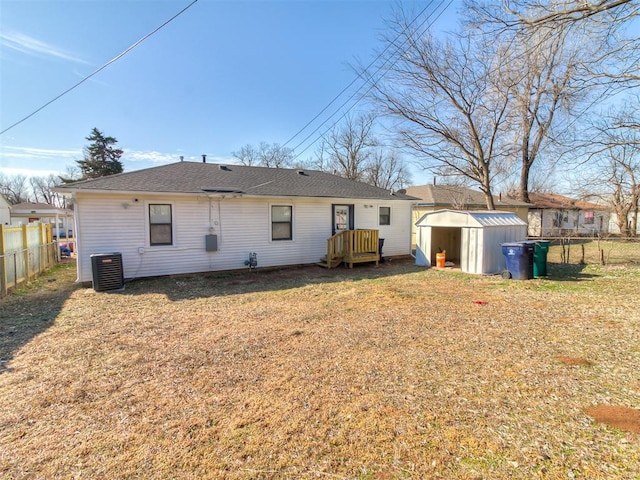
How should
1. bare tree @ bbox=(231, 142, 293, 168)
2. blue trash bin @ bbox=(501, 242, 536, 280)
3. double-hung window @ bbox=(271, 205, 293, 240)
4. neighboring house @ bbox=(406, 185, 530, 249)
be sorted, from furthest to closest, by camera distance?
1. bare tree @ bbox=(231, 142, 293, 168)
2. neighboring house @ bbox=(406, 185, 530, 249)
3. double-hung window @ bbox=(271, 205, 293, 240)
4. blue trash bin @ bbox=(501, 242, 536, 280)

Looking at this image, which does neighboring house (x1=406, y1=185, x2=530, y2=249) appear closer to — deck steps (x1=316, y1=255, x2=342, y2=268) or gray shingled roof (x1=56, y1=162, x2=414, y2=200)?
gray shingled roof (x1=56, y1=162, x2=414, y2=200)

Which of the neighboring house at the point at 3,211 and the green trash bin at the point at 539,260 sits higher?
the neighboring house at the point at 3,211

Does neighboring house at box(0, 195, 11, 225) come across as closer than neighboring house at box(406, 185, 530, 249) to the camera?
No

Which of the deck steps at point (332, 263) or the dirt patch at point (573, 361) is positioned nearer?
the dirt patch at point (573, 361)

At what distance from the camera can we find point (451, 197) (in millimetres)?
23328

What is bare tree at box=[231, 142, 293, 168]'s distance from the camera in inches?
1457

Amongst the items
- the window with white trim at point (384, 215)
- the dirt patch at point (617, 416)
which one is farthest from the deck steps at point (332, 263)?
the dirt patch at point (617, 416)

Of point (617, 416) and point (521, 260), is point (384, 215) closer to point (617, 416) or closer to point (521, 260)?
point (521, 260)

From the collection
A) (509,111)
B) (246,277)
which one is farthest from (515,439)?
(509,111)

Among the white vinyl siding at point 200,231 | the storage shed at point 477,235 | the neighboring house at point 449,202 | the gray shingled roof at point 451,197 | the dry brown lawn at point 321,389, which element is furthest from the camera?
the gray shingled roof at point 451,197

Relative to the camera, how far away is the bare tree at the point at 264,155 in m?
37.0

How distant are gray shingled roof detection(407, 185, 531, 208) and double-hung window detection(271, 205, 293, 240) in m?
11.9

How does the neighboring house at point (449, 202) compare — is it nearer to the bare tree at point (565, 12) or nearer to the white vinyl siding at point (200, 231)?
Answer: the white vinyl siding at point (200, 231)

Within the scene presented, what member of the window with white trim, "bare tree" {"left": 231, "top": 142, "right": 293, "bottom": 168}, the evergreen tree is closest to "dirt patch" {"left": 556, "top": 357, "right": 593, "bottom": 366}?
the window with white trim
